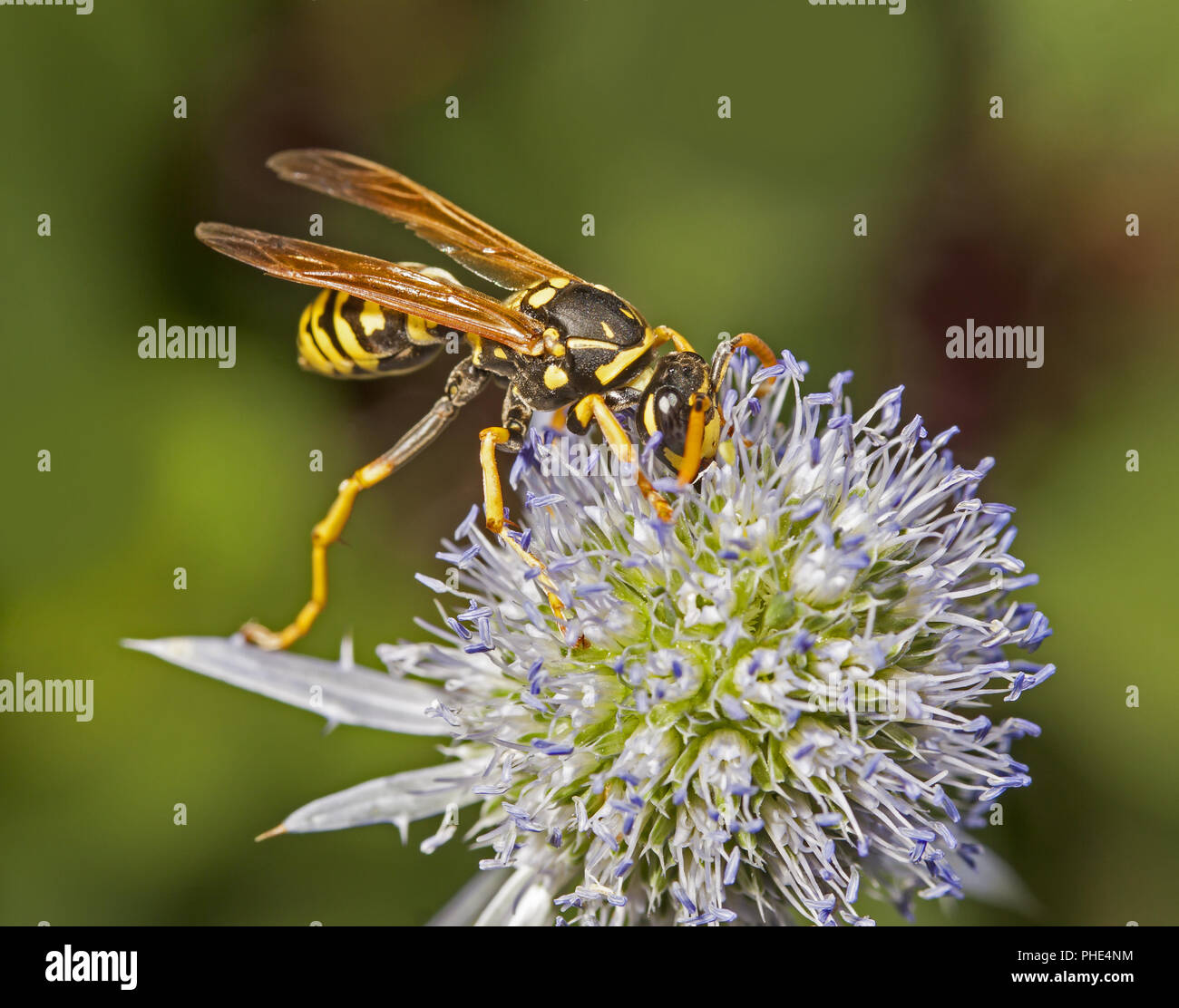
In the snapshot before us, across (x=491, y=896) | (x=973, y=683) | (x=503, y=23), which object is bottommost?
(x=491, y=896)

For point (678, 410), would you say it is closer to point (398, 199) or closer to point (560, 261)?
point (398, 199)

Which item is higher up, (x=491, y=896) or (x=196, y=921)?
(x=491, y=896)

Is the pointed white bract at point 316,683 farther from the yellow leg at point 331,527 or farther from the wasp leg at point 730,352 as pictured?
the wasp leg at point 730,352

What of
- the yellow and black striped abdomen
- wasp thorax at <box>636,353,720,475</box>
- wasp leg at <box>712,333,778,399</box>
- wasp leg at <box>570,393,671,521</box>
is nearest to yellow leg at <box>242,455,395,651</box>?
the yellow and black striped abdomen

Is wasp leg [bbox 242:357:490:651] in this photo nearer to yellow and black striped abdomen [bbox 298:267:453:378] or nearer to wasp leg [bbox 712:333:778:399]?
yellow and black striped abdomen [bbox 298:267:453:378]

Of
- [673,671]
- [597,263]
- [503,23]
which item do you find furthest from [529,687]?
[503,23]

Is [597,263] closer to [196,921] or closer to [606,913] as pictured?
[606,913]

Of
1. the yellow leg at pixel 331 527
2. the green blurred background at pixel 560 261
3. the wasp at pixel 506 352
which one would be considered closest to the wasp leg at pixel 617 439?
the wasp at pixel 506 352
